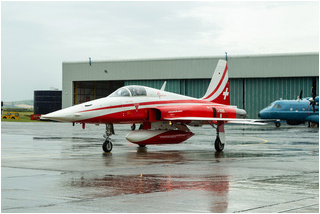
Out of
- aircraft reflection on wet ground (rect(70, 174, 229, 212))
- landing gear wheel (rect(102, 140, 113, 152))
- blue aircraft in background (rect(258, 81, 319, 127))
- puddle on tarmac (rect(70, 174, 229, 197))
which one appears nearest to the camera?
aircraft reflection on wet ground (rect(70, 174, 229, 212))

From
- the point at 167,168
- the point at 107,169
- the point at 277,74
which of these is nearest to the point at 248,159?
the point at 167,168

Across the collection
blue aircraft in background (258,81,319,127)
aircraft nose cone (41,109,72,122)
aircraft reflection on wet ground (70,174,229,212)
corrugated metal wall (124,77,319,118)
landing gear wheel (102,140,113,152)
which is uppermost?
corrugated metal wall (124,77,319,118)

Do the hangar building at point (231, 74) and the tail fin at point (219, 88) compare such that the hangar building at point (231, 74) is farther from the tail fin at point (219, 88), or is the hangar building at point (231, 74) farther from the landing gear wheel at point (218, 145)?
the landing gear wheel at point (218, 145)

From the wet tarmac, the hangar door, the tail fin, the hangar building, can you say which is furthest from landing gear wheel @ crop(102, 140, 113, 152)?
the hangar door

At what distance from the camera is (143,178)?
14.3 metres

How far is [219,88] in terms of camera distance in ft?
91.5

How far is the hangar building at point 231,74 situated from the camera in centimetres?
6619

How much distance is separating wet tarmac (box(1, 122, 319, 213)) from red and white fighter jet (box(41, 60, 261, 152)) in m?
1.28

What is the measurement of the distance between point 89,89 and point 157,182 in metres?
73.4

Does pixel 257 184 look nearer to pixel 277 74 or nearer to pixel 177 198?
pixel 177 198

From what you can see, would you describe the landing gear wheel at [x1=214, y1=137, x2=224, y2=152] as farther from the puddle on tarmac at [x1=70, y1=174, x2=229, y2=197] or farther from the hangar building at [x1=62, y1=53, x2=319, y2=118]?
the hangar building at [x1=62, y1=53, x2=319, y2=118]

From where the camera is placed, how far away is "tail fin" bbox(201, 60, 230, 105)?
90.9 feet

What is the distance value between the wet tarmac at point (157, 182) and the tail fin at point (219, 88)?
5.26m

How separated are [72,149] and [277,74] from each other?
4607cm
